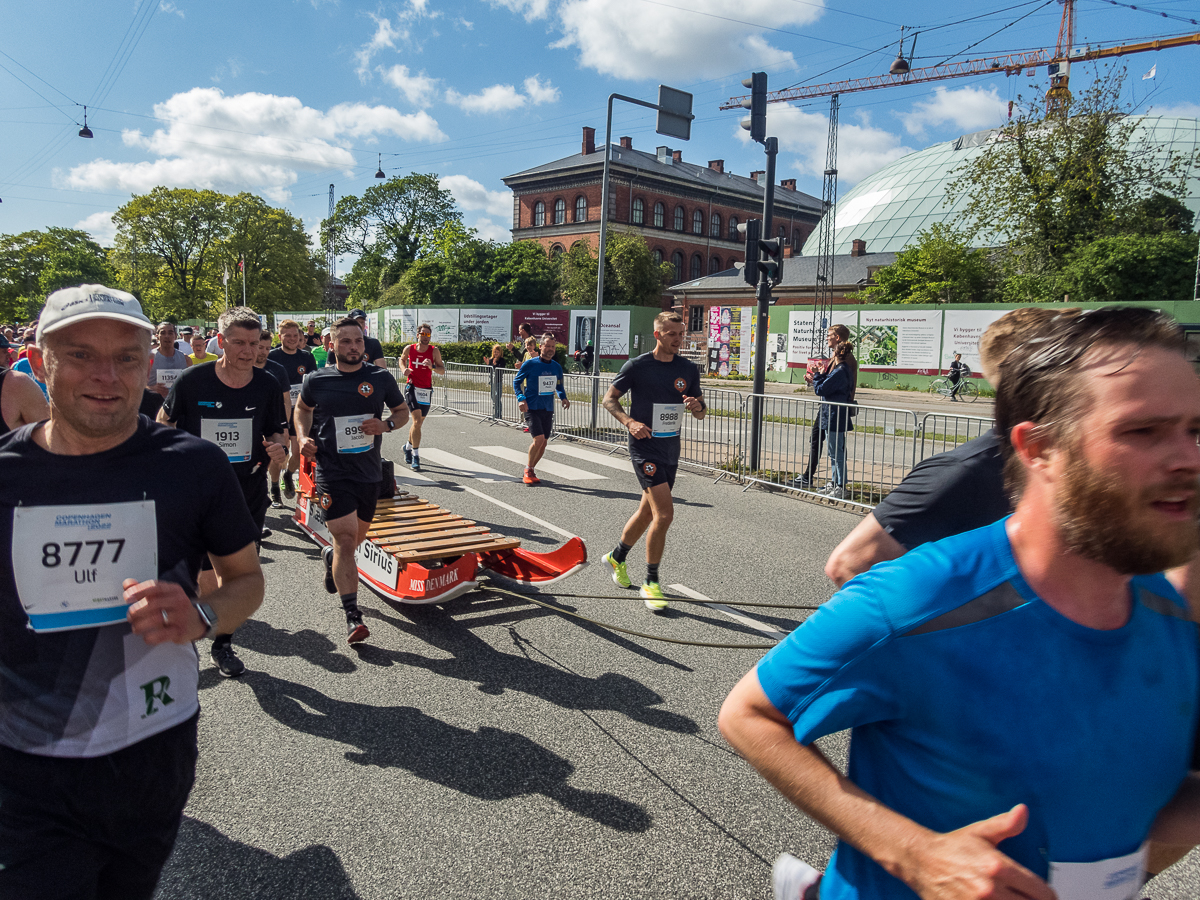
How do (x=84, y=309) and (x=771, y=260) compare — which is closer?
(x=84, y=309)

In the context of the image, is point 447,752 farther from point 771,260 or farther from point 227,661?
point 771,260

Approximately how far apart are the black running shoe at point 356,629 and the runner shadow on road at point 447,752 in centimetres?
55

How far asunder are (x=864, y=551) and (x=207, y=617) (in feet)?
7.04

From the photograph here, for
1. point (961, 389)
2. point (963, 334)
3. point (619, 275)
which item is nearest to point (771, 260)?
point (961, 389)

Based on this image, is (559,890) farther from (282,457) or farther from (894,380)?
(894,380)

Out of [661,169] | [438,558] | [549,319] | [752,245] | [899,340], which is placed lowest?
[438,558]

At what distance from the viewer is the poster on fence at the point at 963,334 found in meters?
28.9

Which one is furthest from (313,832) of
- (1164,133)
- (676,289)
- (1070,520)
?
(1164,133)

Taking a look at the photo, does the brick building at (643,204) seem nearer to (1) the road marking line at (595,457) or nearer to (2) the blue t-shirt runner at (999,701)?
(1) the road marking line at (595,457)

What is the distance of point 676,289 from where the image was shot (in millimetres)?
56438

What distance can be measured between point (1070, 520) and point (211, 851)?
3.28 meters

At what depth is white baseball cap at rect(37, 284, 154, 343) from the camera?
189 centimetres

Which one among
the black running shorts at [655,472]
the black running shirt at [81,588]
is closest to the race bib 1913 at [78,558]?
the black running shirt at [81,588]

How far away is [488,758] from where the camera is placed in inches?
149
